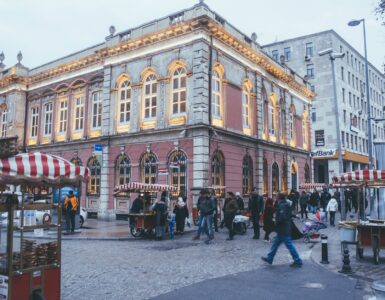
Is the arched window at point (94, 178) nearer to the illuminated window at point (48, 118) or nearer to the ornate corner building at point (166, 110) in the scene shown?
the ornate corner building at point (166, 110)

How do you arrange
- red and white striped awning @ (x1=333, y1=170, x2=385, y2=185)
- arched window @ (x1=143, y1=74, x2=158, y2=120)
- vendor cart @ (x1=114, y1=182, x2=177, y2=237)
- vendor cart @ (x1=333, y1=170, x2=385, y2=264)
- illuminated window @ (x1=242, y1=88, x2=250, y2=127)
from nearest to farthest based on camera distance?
vendor cart @ (x1=333, y1=170, x2=385, y2=264) < red and white striped awning @ (x1=333, y1=170, x2=385, y2=185) < vendor cart @ (x1=114, y1=182, x2=177, y2=237) < arched window @ (x1=143, y1=74, x2=158, y2=120) < illuminated window @ (x1=242, y1=88, x2=250, y2=127)

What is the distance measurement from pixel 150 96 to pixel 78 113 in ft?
23.4

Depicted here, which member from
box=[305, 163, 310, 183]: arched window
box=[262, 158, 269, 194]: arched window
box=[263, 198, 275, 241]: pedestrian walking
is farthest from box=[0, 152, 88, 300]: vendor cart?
box=[305, 163, 310, 183]: arched window

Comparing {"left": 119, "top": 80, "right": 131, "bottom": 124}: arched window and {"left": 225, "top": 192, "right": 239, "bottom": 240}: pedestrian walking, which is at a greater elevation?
{"left": 119, "top": 80, "right": 131, "bottom": 124}: arched window

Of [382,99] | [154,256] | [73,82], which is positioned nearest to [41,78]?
[73,82]

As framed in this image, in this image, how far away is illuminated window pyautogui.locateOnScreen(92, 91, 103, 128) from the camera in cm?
2656

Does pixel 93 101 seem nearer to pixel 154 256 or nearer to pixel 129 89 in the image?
pixel 129 89

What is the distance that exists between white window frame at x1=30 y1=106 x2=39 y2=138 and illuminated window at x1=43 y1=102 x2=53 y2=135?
110cm

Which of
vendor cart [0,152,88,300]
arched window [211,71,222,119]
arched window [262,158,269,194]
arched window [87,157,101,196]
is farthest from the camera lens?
arched window [262,158,269,194]

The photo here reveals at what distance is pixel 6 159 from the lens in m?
5.00

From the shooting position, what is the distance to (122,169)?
24.4 meters

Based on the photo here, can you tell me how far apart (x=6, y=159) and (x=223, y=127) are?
18372mm

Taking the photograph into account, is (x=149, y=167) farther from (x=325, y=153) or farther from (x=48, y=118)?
(x=325, y=153)

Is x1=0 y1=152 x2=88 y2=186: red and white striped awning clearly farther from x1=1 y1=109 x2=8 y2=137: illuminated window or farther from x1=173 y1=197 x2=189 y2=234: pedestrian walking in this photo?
x1=1 y1=109 x2=8 y2=137: illuminated window
